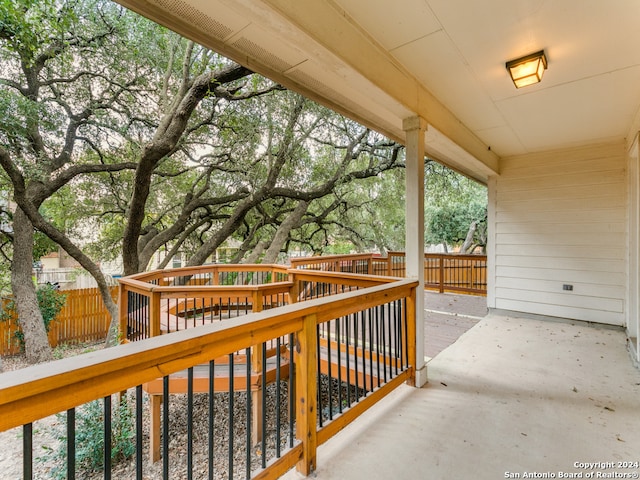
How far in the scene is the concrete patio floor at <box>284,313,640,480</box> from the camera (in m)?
1.76

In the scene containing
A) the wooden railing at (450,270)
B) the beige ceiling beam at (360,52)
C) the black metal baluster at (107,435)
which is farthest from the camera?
the wooden railing at (450,270)

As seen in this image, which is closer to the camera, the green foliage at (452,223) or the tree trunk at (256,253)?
the tree trunk at (256,253)

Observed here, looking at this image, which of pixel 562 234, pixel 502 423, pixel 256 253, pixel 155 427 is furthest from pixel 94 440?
pixel 562 234

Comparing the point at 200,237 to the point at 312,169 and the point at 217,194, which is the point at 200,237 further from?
the point at 312,169

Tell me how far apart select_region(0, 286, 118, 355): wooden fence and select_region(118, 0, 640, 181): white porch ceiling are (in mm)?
7936

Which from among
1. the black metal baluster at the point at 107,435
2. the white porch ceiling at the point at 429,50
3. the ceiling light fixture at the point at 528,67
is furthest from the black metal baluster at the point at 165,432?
the ceiling light fixture at the point at 528,67

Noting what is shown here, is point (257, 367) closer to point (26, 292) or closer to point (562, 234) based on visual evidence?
point (562, 234)

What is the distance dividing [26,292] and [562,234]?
967 centimetres

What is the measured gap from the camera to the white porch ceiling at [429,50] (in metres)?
1.65

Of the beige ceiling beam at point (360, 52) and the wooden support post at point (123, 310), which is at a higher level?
the beige ceiling beam at point (360, 52)

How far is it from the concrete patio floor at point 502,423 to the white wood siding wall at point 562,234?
1124 mm

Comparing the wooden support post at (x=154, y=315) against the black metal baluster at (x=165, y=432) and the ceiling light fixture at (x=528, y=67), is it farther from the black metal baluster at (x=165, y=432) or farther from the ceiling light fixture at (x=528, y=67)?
the ceiling light fixture at (x=528, y=67)

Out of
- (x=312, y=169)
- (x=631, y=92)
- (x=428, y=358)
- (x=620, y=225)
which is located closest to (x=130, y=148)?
(x=312, y=169)

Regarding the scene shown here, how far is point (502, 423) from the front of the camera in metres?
2.18
